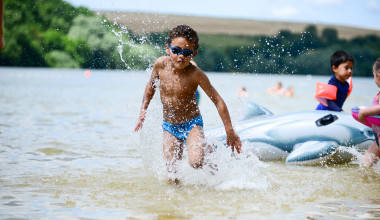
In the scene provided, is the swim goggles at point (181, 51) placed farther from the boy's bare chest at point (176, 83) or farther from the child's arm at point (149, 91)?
the child's arm at point (149, 91)

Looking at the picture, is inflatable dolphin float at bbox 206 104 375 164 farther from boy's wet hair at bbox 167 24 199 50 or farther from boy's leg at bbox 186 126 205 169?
boy's wet hair at bbox 167 24 199 50

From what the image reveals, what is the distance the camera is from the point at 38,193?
457 centimetres

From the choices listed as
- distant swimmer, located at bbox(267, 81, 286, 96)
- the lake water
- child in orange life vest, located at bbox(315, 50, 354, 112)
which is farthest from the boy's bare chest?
distant swimmer, located at bbox(267, 81, 286, 96)

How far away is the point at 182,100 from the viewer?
4941 millimetres

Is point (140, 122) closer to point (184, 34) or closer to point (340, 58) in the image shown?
point (184, 34)

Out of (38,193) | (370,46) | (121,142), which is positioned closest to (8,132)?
(121,142)

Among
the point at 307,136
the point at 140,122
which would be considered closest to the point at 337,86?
the point at 307,136

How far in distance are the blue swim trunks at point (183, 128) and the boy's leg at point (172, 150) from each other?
5 centimetres

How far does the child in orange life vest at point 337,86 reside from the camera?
23.0ft

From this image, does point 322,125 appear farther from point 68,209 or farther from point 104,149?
point 68,209

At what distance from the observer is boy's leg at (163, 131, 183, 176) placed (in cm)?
502

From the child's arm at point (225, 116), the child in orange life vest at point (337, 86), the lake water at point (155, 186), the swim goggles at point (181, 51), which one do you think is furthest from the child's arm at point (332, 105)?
the swim goggles at point (181, 51)

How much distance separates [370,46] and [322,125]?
67.5 m

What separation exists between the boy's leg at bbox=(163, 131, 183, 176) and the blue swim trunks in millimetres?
46
